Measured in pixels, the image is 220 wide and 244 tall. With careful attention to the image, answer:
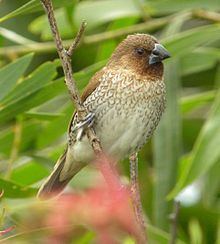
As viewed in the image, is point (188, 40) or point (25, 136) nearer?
point (25, 136)

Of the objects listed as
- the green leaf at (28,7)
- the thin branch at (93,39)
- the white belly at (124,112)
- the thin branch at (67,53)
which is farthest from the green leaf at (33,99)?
Result: the thin branch at (67,53)

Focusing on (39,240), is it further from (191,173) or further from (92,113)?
(191,173)

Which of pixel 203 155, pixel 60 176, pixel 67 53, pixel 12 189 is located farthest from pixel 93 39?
pixel 67 53

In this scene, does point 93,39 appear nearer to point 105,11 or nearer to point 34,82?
point 105,11

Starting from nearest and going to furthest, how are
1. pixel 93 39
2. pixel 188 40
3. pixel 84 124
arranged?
pixel 84 124 < pixel 188 40 < pixel 93 39

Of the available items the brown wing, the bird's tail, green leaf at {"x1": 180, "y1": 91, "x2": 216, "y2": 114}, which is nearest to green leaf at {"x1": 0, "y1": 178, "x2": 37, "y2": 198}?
the bird's tail

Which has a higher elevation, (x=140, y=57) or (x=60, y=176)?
(x=140, y=57)
